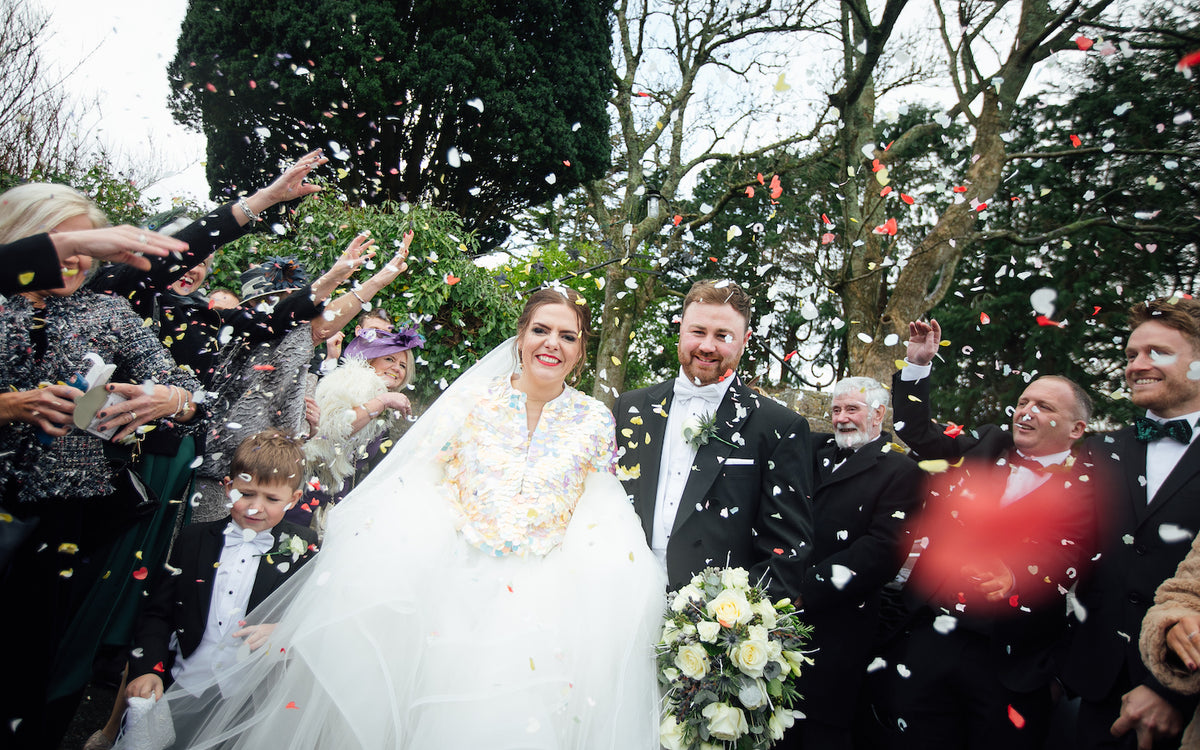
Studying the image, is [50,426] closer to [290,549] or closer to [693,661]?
[290,549]

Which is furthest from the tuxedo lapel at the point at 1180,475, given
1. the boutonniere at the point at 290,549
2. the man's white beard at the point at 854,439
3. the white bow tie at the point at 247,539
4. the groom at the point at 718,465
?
the white bow tie at the point at 247,539

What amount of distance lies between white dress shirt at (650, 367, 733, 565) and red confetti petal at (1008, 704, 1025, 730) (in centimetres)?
185

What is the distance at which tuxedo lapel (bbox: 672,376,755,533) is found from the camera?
2.79m

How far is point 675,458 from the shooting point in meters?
2.98

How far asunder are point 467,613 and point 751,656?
3.39 feet

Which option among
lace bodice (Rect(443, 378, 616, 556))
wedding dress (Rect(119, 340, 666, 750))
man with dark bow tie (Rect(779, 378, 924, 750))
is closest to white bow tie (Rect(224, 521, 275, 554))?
wedding dress (Rect(119, 340, 666, 750))

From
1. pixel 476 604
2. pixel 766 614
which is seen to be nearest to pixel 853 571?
pixel 766 614

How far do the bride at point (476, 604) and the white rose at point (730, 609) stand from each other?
26cm

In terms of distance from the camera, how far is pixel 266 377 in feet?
11.0

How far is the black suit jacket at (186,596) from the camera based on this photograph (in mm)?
2623

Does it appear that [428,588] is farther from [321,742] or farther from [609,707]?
[609,707]

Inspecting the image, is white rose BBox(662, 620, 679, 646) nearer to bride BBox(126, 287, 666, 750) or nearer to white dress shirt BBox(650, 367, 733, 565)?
bride BBox(126, 287, 666, 750)

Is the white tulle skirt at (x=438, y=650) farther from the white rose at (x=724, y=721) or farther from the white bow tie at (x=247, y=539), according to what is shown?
the white bow tie at (x=247, y=539)

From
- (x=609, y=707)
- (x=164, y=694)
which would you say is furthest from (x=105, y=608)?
(x=609, y=707)
